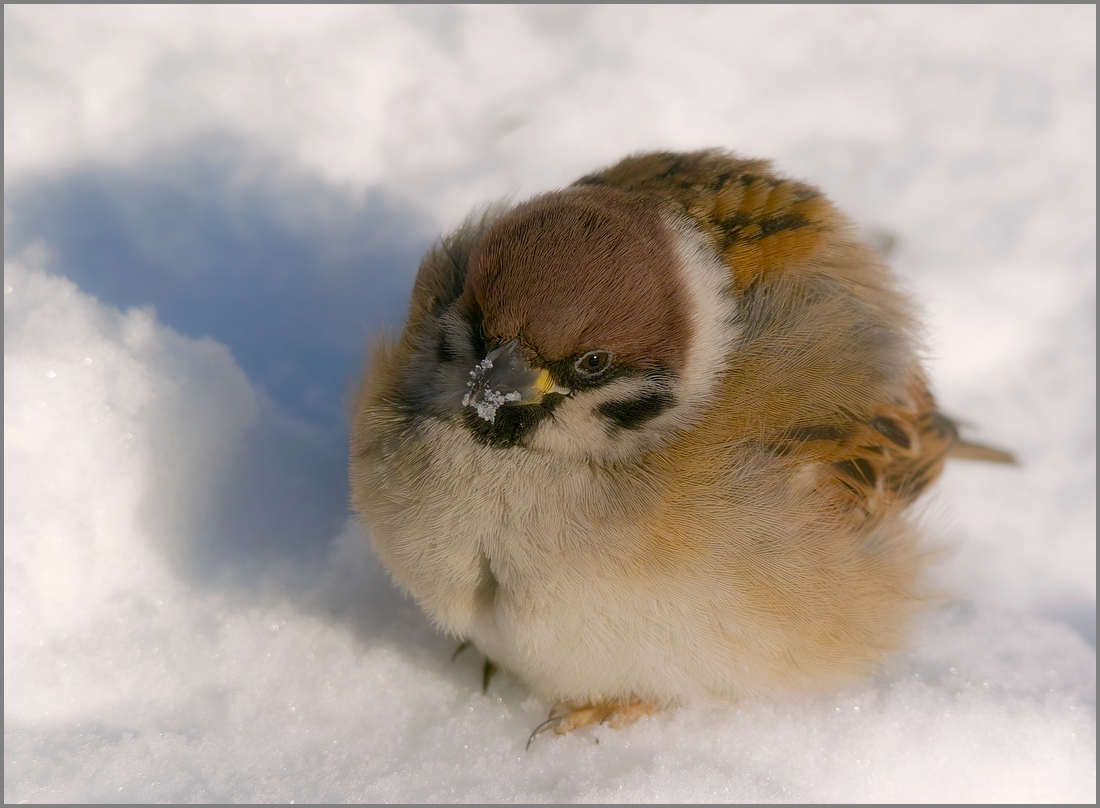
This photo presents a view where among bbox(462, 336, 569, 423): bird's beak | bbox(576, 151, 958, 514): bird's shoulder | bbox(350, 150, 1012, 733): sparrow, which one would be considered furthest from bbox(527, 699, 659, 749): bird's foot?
bbox(462, 336, 569, 423): bird's beak

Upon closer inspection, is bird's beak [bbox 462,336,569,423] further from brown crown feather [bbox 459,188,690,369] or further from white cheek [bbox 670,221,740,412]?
white cheek [bbox 670,221,740,412]

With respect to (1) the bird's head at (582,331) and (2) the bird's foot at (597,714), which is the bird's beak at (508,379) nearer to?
(1) the bird's head at (582,331)

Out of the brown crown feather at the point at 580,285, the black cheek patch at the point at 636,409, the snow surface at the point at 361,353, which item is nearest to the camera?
the brown crown feather at the point at 580,285

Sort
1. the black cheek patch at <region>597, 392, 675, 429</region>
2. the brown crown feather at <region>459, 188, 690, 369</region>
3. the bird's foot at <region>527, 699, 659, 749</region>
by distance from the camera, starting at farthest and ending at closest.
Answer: the bird's foot at <region>527, 699, 659, 749</region> → the black cheek patch at <region>597, 392, 675, 429</region> → the brown crown feather at <region>459, 188, 690, 369</region>

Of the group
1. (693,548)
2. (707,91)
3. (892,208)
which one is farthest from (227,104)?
(892,208)

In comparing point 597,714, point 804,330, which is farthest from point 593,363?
point 597,714

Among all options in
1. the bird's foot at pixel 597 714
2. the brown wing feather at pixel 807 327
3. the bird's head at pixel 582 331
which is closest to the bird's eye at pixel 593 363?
the bird's head at pixel 582 331

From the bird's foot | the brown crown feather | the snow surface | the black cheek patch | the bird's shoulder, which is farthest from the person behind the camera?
the bird's foot

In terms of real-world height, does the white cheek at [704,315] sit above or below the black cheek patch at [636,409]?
above
